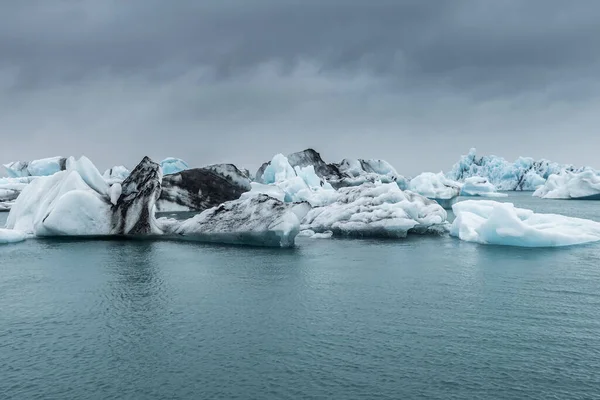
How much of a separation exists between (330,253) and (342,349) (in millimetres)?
14046

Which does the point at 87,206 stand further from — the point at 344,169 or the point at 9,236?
the point at 344,169

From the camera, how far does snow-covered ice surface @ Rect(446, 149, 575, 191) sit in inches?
3792

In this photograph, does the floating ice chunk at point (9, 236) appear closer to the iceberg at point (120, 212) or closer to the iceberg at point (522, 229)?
the iceberg at point (120, 212)

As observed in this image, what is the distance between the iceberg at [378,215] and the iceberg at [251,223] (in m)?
5.19

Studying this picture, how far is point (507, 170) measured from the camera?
95625 millimetres

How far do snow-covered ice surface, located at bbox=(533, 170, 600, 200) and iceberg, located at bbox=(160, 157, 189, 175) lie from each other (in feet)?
171

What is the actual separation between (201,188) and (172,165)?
69.6 feet

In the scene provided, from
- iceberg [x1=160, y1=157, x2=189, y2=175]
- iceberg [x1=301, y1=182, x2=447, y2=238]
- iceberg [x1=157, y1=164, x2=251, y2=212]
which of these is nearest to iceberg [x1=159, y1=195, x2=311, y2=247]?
iceberg [x1=301, y1=182, x2=447, y2=238]

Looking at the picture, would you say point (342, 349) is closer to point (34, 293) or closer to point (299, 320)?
point (299, 320)

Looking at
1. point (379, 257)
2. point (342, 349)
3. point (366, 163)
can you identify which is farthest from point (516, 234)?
point (366, 163)

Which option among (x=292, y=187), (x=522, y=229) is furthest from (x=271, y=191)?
(x=522, y=229)

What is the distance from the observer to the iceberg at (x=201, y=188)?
51.1m

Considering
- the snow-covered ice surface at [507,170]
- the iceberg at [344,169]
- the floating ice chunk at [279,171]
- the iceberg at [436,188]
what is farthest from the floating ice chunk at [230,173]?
the snow-covered ice surface at [507,170]

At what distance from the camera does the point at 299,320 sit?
509 inches
